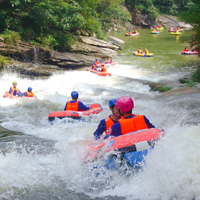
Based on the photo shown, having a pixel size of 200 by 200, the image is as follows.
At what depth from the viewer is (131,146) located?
296cm

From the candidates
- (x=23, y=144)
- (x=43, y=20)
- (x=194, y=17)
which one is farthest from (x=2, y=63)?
(x=194, y=17)

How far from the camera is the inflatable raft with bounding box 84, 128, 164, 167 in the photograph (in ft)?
9.67

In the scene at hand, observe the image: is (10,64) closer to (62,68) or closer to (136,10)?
(62,68)

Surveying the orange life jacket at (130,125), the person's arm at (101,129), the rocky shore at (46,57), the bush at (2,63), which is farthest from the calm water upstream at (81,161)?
the rocky shore at (46,57)

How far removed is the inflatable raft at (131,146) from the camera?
295 cm

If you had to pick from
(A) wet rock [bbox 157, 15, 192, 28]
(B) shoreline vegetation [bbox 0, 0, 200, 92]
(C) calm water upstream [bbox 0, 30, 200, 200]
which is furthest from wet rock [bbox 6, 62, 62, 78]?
(A) wet rock [bbox 157, 15, 192, 28]

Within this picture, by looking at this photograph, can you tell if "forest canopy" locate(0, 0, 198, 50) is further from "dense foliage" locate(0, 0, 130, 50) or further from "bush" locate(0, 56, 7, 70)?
"bush" locate(0, 56, 7, 70)

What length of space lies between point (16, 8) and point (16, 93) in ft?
27.7

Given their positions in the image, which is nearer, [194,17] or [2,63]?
[194,17]

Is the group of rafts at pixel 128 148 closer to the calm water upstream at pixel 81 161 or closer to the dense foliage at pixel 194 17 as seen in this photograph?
the calm water upstream at pixel 81 161

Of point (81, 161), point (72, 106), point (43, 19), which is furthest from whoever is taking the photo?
point (43, 19)

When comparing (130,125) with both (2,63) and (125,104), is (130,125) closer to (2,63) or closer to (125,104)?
(125,104)

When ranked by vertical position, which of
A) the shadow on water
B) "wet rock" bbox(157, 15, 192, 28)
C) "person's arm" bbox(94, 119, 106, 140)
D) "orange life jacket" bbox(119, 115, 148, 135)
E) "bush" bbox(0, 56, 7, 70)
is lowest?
"bush" bbox(0, 56, 7, 70)

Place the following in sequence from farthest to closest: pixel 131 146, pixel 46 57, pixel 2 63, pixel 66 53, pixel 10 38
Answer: pixel 66 53
pixel 46 57
pixel 10 38
pixel 2 63
pixel 131 146
